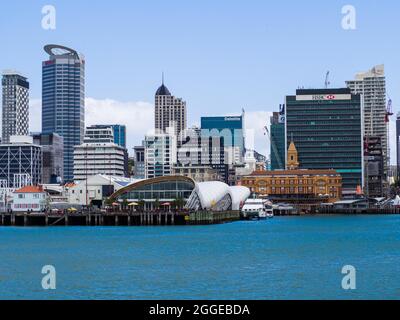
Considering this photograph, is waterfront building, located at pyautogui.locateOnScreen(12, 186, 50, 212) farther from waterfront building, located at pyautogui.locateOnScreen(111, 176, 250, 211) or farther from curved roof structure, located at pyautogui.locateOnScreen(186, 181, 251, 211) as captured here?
curved roof structure, located at pyautogui.locateOnScreen(186, 181, 251, 211)

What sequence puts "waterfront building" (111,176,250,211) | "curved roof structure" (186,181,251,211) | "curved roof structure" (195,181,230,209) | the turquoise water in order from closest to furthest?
the turquoise water → "curved roof structure" (195,181,230,209) → "curved roof structure" (186,181,251,211) → "waterfront building" (111,176,250,211)

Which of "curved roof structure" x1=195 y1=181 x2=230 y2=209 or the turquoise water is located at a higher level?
"curved roof structure" x1=195 y1=181 x2=230 y2=209

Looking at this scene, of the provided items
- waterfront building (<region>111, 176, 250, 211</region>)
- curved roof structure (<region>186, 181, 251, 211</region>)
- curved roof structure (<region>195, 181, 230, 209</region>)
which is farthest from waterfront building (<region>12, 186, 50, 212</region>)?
curved roof structure (<region>195, 181, 230, 209</region>)

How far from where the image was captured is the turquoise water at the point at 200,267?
52750mm

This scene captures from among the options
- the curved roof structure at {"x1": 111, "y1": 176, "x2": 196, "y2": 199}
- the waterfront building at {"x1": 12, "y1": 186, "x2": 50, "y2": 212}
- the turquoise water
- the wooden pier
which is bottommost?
the turquoise water

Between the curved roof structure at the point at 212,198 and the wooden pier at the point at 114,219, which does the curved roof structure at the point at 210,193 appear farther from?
the wooden pier at the point at 114,219

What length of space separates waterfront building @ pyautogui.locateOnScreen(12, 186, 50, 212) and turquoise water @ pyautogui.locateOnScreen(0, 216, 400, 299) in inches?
2436

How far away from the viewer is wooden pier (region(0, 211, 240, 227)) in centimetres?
14454

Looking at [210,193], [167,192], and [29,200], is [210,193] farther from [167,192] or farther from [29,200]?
[29,200]

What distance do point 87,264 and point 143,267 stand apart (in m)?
5.09

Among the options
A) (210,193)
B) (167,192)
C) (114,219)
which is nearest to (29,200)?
(167,192)

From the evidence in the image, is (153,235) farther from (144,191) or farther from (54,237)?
(144,191)
